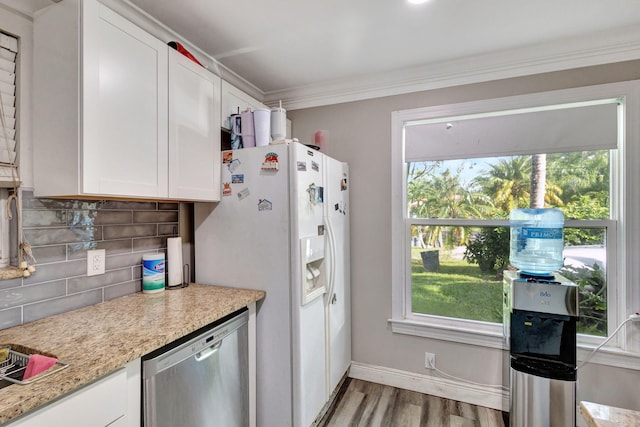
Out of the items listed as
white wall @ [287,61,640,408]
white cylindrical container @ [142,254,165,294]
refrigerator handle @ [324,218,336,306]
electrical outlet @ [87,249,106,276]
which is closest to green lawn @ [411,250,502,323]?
white wall @ [287,61,640,408]

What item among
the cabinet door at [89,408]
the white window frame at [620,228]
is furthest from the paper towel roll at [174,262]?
the white window frame at [620,228]

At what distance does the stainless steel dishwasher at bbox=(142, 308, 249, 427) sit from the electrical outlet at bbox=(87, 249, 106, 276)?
0.64 m

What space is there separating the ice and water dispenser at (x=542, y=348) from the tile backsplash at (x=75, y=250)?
7.03ft

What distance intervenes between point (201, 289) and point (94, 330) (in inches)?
25.5

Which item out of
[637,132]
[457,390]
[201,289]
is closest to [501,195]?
[637,132]

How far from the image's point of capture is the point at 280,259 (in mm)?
1711

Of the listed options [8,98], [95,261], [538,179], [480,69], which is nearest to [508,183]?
[538,179]

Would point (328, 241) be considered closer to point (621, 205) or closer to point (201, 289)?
point (201, 289)

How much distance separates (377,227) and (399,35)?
1.36m

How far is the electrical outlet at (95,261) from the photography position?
1501mm

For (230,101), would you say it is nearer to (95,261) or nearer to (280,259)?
(280,259)

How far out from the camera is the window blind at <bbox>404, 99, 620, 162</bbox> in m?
1.95

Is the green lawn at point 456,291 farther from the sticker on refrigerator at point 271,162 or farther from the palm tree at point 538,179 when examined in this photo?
the sticker on refrigerator at point 271,162

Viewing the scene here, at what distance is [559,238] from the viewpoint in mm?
1899
